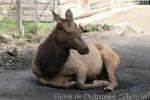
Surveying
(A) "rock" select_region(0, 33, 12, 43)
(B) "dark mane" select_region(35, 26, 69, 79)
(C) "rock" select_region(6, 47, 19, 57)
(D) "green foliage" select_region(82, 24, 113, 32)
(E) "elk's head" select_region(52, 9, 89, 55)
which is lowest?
(D) "green foliage" select_region(82, 24, 113, 32)

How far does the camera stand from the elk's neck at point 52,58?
25.9ft

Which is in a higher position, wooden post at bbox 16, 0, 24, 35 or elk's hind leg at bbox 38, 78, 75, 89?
wooden post at bbox 16, 0, 24, 35

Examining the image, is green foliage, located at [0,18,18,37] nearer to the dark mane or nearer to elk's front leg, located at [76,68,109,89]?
the dark mane

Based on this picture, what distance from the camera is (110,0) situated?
76.7 ft

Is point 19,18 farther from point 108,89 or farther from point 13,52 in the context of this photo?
point 108,89

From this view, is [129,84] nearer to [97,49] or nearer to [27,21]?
[97,49]

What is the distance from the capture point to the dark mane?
7.90 m

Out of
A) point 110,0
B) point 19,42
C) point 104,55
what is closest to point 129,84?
point 104,55

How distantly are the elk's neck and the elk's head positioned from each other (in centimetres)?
17

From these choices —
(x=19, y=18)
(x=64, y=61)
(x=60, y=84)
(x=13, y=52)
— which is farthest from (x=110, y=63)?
(x=19, y=18)

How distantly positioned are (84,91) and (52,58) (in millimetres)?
758

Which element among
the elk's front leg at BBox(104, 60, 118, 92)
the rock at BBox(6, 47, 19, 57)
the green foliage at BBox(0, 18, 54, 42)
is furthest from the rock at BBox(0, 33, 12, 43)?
the elk's front leg at BBox(104, 60, 118, 92)

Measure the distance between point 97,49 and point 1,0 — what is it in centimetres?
958

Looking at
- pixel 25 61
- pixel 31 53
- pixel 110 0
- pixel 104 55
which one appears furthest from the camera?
pixel 110 0
